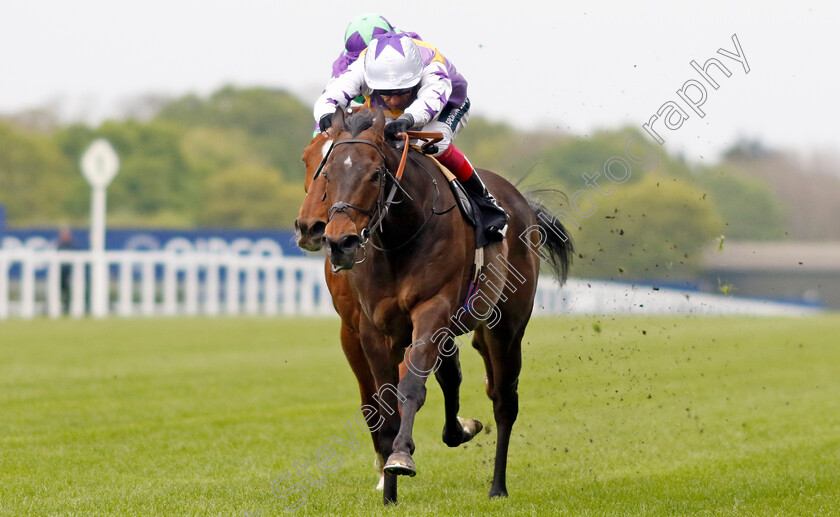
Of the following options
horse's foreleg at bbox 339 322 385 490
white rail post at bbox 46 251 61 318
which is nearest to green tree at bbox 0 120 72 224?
white rail post at bbox 46 251 61 318

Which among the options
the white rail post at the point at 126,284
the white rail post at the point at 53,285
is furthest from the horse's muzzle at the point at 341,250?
the white rail post at the point at 126,284

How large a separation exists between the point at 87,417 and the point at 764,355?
10810 mm

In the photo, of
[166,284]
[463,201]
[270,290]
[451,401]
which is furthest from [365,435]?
[270,290]

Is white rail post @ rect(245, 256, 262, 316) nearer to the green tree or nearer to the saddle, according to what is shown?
the saddle

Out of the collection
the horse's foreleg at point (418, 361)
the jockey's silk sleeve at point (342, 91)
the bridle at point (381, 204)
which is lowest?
the horse's foreleg at point (418, 361)

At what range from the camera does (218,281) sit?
24.0 meters

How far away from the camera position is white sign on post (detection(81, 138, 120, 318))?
2208 centimetres

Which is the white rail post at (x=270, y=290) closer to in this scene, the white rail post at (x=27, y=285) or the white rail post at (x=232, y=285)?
the white rail post at (x=232, y=285)

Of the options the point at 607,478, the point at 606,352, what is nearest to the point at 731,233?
the point at 606,352

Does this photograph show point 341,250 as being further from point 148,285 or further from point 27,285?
point 148,285

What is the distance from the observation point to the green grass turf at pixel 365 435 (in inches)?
229

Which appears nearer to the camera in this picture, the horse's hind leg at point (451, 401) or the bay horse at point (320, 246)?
the bay horse at point (320, 246)

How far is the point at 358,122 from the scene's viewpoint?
210 inches

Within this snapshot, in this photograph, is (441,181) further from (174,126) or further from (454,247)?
(174,126)
